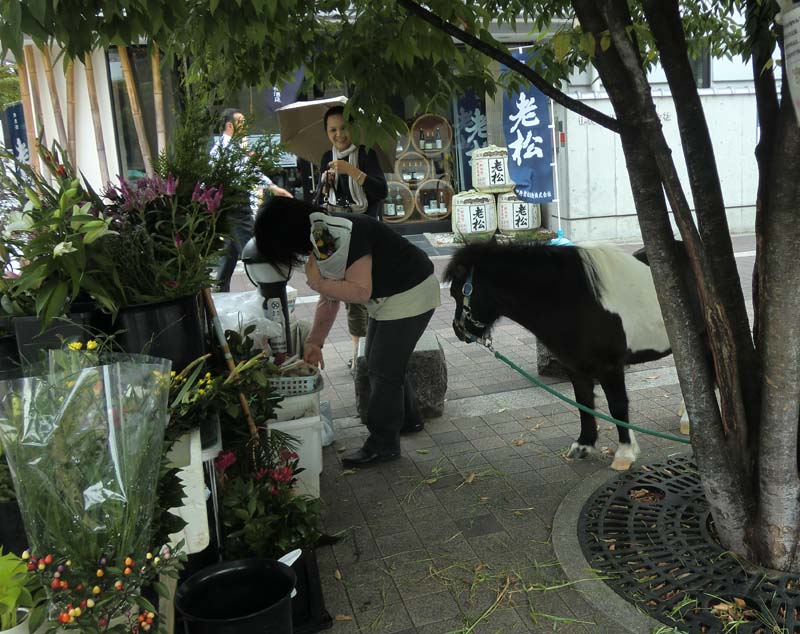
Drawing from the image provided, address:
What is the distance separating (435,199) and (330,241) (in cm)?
1014

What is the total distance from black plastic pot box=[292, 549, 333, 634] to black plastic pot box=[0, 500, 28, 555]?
1.00 m

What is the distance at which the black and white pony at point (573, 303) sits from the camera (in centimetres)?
378

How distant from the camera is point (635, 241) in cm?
1195

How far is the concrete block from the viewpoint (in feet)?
15.6

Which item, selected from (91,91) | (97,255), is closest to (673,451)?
(97,255)

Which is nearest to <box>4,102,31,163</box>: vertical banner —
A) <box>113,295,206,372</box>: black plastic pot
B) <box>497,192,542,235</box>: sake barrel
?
<box>497,192,542,235</box>: sake barrel

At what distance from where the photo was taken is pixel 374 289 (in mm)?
3889

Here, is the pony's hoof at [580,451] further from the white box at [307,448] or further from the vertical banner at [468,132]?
the vertical banner at [468,132]

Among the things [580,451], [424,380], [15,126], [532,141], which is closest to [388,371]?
[424,380]

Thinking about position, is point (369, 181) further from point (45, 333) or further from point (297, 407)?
point (45, 333)

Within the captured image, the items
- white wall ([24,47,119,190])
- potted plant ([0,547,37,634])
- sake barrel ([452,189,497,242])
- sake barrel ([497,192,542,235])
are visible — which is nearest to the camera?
potted plant ([0,547,37,634])

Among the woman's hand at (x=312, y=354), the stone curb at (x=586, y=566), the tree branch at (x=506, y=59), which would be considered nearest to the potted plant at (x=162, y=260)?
the tree branch at (x=506, y=59)

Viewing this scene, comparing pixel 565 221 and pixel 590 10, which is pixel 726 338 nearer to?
pixel 590 10

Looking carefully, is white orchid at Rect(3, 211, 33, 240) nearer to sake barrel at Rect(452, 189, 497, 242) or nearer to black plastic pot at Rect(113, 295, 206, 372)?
black plastic pot at Rect(113, 295, 206, 372)
